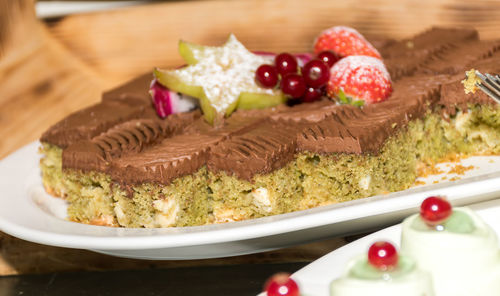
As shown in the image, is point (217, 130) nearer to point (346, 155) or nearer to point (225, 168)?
→ point (225, 168)

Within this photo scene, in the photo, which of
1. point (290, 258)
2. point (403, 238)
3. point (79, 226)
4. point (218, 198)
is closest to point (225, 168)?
point (218, 198)

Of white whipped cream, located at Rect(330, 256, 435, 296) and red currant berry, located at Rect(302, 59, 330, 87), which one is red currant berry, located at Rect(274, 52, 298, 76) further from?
white whipped cream, located at Rect(330, 256, 435, 296)

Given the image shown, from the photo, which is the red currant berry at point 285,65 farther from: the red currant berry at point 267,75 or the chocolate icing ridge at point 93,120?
the chocolate icing ridge at point 93,120

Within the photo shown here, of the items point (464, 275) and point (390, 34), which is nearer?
point (464, 275)

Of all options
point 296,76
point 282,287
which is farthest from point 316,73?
point 282,287

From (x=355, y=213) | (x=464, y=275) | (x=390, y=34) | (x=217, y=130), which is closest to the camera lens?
(x=464, y=275)

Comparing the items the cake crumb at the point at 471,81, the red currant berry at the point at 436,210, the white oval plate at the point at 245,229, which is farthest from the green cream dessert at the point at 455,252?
the cake crumb at the point at 471,81
